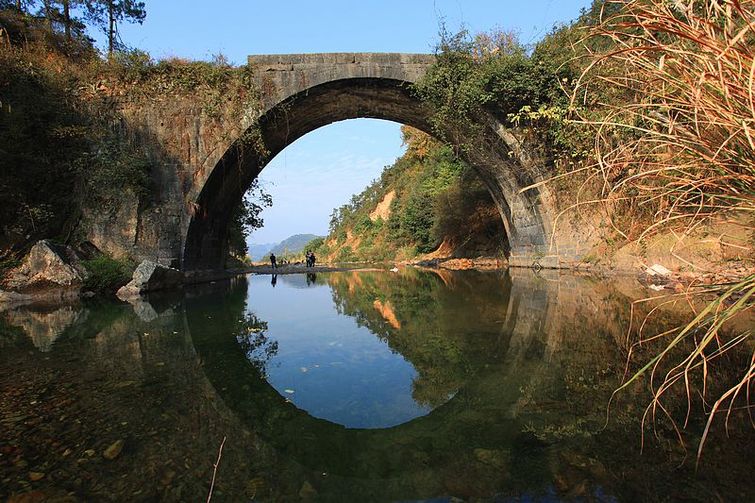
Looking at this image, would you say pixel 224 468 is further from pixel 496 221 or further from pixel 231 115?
pixel 496 221

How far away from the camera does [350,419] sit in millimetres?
2672

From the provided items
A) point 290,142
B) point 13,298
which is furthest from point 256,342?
point 290,142

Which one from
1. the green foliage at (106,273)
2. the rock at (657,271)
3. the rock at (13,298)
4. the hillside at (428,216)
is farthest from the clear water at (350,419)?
the hillside at (428,216)

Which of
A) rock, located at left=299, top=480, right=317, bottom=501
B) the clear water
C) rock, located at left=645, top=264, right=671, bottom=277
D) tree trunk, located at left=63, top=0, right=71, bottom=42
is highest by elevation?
tree trunk, located at left=63, top=0, right=71, bottom=42

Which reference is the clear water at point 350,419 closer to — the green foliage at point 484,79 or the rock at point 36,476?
the rock at point 36,476

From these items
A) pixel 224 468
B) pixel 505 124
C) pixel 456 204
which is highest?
pixel 505 124

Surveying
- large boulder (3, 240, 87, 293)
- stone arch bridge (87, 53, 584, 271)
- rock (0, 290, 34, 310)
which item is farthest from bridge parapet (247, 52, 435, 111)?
rock (0, 290, 34, 310)

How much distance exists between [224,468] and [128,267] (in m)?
10.4

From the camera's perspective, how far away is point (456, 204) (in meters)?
21.1

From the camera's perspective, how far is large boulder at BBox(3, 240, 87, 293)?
361 inches

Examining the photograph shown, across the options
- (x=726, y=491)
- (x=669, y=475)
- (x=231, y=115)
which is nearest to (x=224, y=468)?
(x=669, y=475)

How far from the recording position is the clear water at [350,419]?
1852 millimetres

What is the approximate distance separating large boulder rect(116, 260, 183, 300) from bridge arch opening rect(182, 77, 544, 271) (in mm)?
983

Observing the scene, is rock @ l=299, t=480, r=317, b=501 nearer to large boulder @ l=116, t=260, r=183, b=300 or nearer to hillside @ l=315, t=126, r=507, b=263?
large boulder @ l=116, t=260, r=183, b=300
